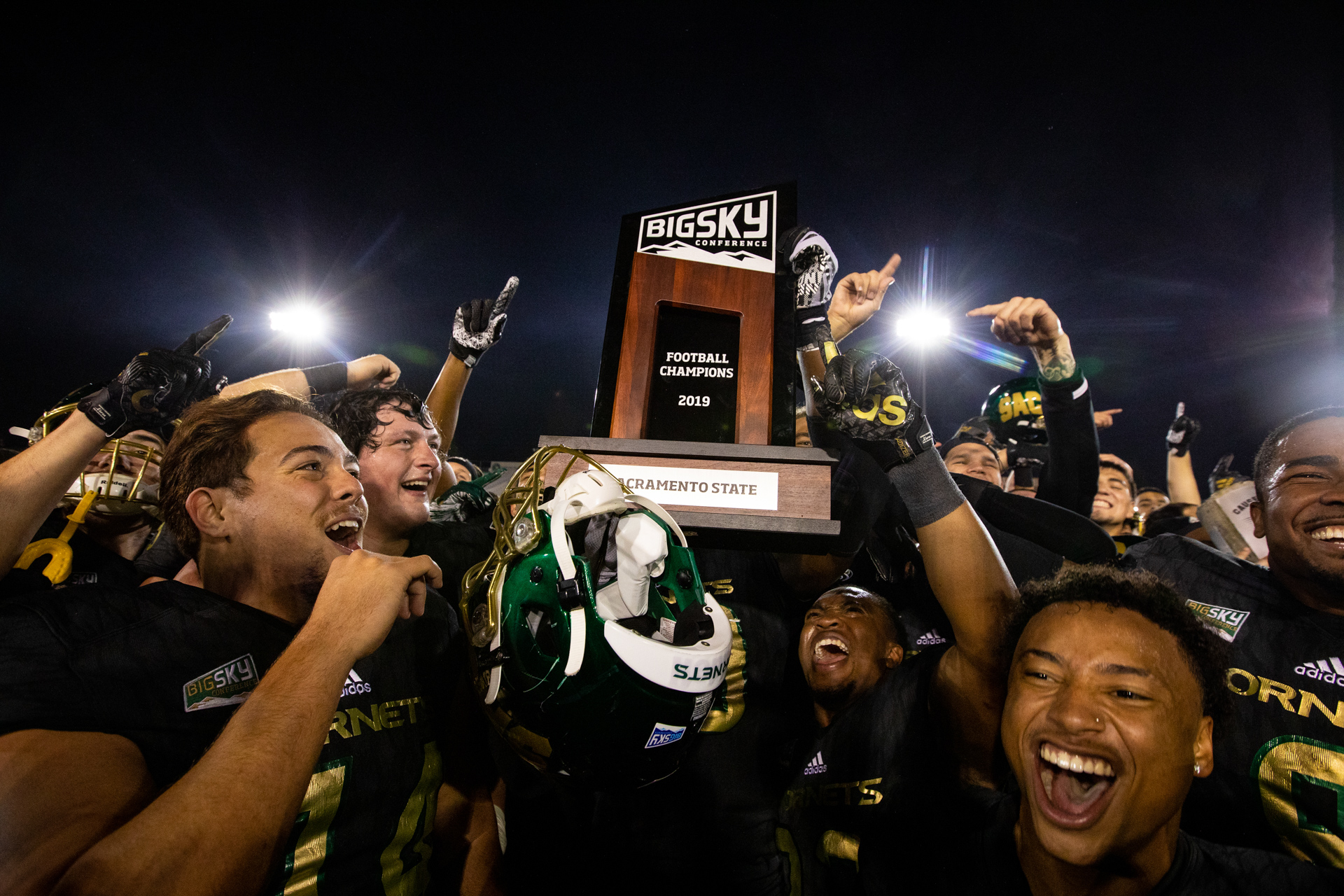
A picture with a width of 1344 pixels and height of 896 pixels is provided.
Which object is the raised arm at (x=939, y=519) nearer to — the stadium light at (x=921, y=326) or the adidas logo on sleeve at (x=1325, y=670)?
the adidas logo on sleeve at (x=1325, y=670)

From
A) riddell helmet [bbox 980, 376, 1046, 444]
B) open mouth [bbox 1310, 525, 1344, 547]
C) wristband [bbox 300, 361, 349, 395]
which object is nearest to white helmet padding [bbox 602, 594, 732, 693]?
open mouth [bbox 1310, 525, 1344, 547]

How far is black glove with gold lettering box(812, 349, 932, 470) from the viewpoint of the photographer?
A: 1.90m

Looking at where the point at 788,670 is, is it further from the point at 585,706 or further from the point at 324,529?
the point at 324,529

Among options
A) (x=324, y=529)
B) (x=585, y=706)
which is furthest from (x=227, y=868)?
(x=324, y=529)

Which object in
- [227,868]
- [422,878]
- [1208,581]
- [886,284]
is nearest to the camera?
[227,868]

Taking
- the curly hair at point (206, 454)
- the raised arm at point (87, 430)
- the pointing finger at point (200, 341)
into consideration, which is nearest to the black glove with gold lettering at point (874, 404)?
the curly hair at point (206, 454)

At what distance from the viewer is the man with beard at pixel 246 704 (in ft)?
3.25

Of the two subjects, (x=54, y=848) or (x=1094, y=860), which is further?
(x=1094, y=860)

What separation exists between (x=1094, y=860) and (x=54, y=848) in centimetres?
208

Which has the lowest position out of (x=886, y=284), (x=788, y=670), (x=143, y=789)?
(x=143, y=789)

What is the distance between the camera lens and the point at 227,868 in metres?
0.97

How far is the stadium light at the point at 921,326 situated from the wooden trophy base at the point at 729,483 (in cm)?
1129

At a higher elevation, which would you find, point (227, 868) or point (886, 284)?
point (886, 284)

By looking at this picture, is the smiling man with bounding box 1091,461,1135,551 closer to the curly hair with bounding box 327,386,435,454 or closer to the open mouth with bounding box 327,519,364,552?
the curly hair with bounding box 327,386,435,454
